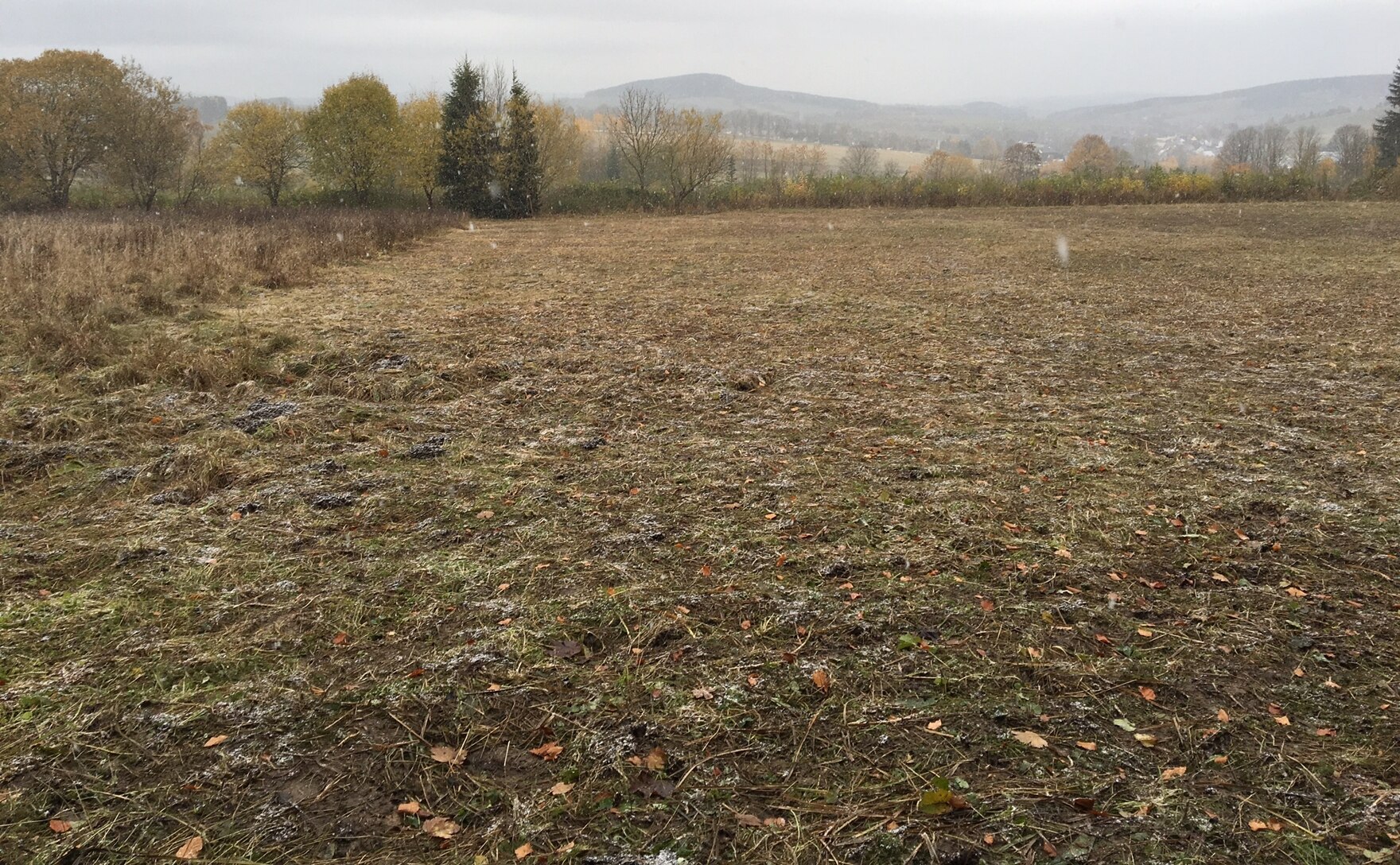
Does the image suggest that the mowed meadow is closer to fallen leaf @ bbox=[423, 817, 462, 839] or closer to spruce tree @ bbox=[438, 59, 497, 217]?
fallen leaf @ bbox=[423, 817, 462, 839]

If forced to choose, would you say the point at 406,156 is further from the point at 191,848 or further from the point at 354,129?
the point at 191,848

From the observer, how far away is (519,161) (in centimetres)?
3350

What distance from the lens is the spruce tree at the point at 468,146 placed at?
3359cm

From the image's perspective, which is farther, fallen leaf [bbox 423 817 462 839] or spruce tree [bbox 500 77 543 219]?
spruce tree [bbox 500 77 543 219]

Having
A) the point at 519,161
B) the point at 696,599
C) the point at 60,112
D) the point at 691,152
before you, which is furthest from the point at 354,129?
the point at 696,599

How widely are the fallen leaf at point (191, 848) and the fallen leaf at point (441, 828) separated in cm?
64

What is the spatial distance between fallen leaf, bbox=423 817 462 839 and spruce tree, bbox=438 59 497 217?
35037mm

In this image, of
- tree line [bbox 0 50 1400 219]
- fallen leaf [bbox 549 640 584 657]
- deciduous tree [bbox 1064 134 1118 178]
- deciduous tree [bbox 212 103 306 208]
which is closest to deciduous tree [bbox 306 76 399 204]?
tree line [bbox 0 50 1400 219]

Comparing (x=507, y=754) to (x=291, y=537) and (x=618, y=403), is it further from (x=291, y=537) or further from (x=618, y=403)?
(x=618, y=403)

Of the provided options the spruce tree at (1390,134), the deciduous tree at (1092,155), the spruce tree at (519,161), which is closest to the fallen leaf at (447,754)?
the spruce tree at (519,161)

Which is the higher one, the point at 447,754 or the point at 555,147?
the point at 555,147

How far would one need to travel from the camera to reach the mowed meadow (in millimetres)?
2354

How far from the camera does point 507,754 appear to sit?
2.62m

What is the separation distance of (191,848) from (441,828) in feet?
2.36
